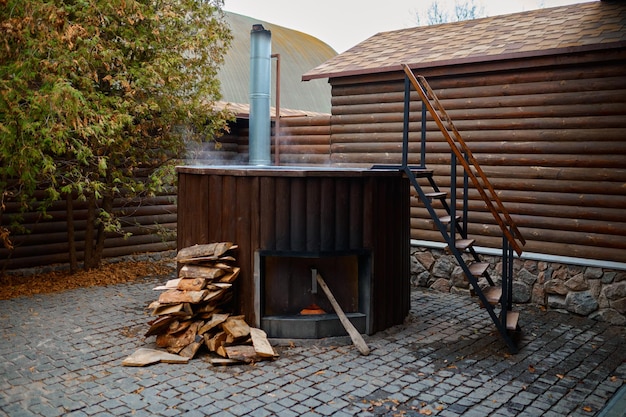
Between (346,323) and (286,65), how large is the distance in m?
20.4

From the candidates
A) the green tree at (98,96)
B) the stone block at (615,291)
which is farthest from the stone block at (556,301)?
the green tree at (98,96)

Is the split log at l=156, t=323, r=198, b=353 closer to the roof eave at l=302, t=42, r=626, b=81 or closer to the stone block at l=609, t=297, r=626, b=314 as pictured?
the roof eave at l=302, t=42, r=626, b=81

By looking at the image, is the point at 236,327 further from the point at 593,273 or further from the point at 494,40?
the point at 494,40

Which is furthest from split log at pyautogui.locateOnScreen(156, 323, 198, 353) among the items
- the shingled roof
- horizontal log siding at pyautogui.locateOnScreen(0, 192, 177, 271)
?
the shingled roof

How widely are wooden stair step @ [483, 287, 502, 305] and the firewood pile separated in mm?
2336

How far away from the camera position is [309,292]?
20.3ft

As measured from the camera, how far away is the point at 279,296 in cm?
611

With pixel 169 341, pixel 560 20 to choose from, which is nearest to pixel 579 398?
pixel 169 341

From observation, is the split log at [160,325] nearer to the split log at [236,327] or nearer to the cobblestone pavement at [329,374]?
the cobblestone pavement at [329,374]

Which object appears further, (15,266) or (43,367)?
(15,266)

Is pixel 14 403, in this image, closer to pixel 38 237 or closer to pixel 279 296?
pixel 279 296

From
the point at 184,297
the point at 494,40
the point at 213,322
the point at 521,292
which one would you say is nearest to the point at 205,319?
the point at 213,322

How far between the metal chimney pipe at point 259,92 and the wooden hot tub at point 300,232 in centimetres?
268

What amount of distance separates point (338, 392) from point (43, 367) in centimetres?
267
